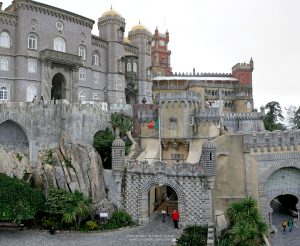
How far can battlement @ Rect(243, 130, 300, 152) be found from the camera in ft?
Answer: 90.8

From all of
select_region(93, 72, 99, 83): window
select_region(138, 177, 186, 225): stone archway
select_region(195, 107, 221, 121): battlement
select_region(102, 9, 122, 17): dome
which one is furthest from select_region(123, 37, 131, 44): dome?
select_region(138, 177, 186, 225): stone archway

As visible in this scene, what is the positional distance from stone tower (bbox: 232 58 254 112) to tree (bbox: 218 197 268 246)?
4399 centimetres

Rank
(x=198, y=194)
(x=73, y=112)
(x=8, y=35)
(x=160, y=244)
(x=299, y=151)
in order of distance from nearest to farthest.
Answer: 1. (x=160, y=244)
2. (x=198, y=194)
3. (x=299, y=151)
4. (x=73, y=112)
5. (x=8, y=35)

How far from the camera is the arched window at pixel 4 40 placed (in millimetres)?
39531

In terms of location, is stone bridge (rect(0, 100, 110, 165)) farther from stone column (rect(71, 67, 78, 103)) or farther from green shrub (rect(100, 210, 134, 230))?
stone column (rect(71, 67, 78, 103))

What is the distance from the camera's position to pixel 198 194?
85.1 ft

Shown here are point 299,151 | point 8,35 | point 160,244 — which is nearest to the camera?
point 160,244

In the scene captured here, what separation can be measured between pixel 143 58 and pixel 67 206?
3331 cm

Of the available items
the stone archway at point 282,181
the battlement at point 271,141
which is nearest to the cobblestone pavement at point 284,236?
the stone archway at point 282,181

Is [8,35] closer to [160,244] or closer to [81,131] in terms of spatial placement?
[81,131]

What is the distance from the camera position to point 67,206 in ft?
83.8

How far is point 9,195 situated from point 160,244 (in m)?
10.6

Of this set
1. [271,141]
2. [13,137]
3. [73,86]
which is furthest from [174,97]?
[73,86]

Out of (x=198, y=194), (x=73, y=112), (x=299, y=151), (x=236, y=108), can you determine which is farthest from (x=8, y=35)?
(x=236, y=108)
